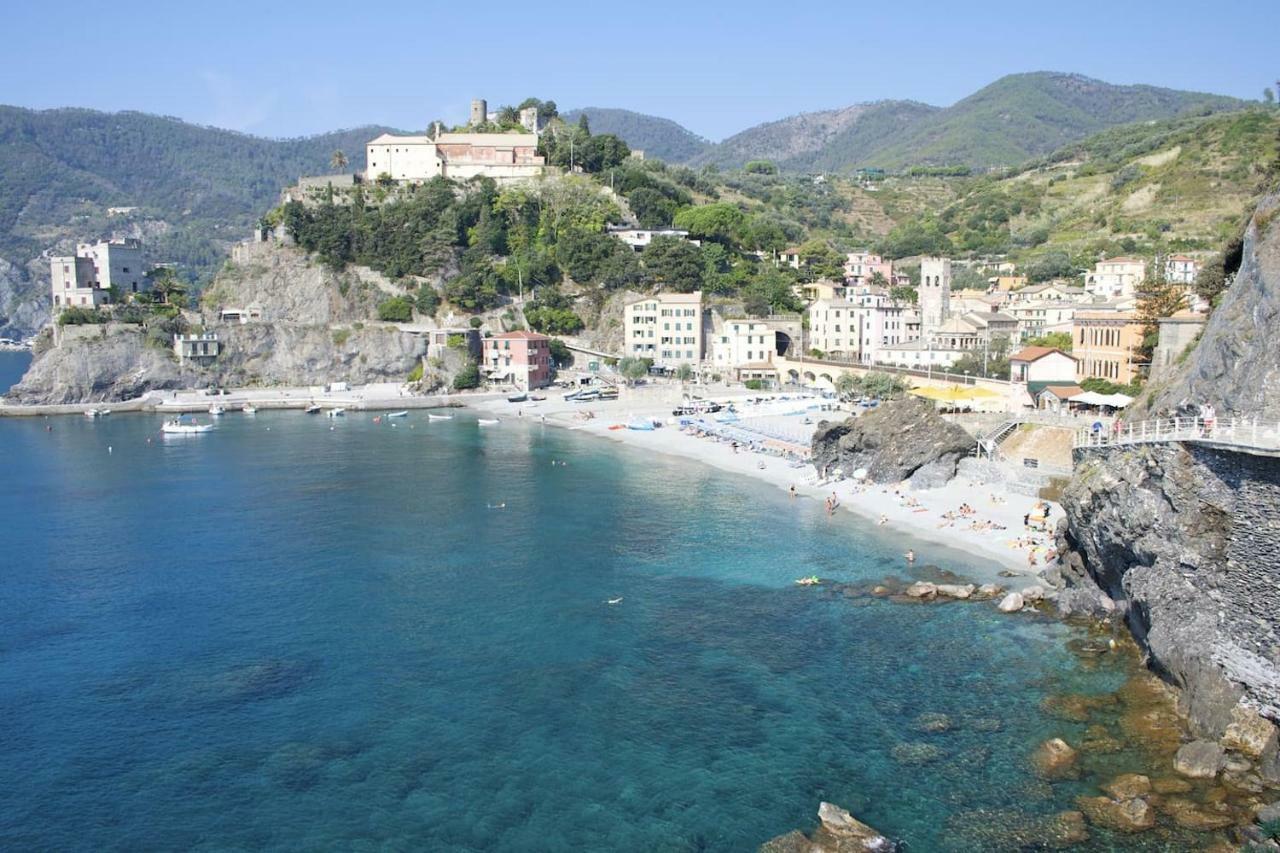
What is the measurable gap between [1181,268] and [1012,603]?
51.0 m

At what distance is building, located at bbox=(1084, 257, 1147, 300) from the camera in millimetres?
67938

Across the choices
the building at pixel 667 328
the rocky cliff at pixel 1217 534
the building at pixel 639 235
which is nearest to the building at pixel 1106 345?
the rocky cliff at pixel 1217 534

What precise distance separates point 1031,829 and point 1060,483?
21400 mm

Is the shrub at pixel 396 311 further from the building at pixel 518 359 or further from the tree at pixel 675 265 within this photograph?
the tree at pixel 675 265

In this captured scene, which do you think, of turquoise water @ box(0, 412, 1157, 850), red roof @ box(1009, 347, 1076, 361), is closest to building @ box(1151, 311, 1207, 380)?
red roof @ box(1009, 347, 1076, 361)

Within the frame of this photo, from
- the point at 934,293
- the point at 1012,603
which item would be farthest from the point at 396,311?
the point at 1012,603

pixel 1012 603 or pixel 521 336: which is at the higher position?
pixel 521 336

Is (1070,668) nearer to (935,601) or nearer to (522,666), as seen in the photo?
(935,601)

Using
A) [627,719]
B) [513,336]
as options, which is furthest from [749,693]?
[513,336]

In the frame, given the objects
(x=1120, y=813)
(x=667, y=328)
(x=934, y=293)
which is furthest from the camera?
(x=667, y=328)

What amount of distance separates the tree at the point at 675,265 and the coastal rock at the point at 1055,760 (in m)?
59.3

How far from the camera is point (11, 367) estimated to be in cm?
12056

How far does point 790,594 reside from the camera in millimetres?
27047

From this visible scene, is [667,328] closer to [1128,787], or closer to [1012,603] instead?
[1012,603]
